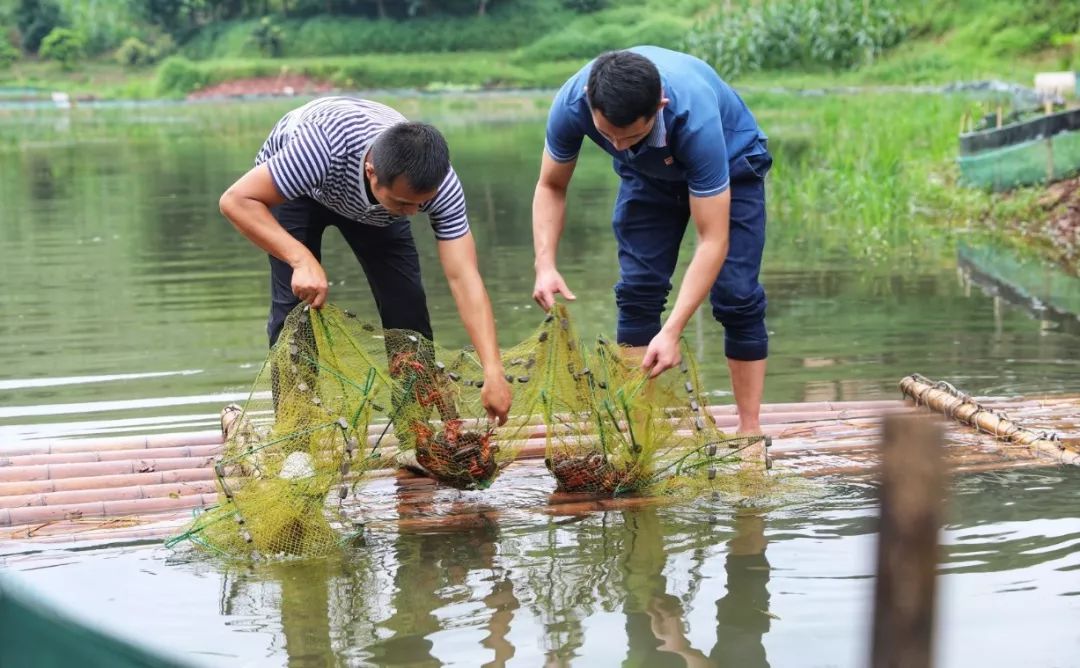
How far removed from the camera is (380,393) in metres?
4.20

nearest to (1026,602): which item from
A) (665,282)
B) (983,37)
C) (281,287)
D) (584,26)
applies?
(665,282)

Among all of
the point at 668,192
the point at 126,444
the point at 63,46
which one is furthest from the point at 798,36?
the point at 63,46

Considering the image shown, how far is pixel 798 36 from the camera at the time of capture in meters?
29.1

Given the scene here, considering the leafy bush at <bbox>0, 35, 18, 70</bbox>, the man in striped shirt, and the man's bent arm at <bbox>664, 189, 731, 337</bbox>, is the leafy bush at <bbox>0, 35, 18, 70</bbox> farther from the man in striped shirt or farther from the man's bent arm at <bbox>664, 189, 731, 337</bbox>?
the man's bent arm at <bbox>664, 189, 731, 337</bbox>

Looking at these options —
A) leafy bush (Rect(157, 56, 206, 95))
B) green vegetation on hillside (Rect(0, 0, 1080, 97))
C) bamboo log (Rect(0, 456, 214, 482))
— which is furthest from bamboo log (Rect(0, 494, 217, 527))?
leafy bush (Rect(157, 56, 206, 95))

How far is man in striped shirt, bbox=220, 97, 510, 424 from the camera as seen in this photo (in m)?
3.64

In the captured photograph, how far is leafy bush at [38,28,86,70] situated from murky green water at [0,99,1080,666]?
124ft

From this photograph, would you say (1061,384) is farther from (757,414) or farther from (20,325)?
(20,325)

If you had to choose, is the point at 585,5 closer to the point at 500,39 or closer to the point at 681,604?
the point at 500,39

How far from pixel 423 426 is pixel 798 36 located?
26524 mm

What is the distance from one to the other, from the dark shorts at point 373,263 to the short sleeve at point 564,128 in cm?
56

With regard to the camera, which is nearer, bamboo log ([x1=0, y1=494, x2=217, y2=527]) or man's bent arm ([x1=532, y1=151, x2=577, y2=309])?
bamboo log ([x1=0, y1=494, x2=217, y2=527])

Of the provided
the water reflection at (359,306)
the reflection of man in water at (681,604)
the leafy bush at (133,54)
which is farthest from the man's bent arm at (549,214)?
the leafy bush at (133,54)

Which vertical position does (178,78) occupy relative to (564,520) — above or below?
above
